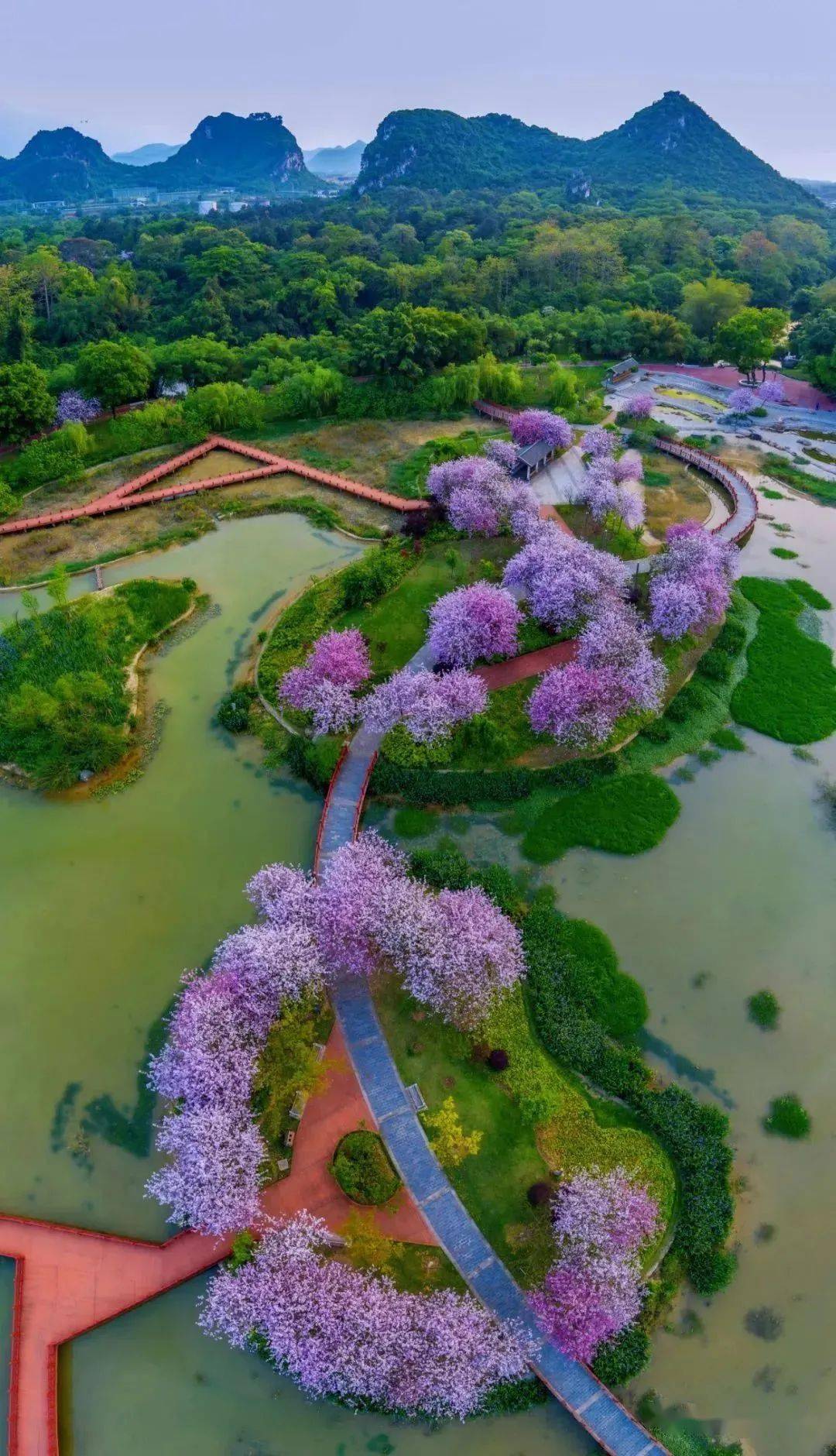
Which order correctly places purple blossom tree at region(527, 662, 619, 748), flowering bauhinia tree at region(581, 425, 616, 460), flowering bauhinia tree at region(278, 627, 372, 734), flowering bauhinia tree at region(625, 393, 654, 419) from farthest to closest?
1. flowering bauhinia tree at region(625, 393, 654, 419)
2. flowering bauhinia tree at region(581, 425, 616, 460)
3. flowering bauhinia tree at region(278, 627, 372, 734)
4. purple blossom tree at region(527, 662, 619, 748)

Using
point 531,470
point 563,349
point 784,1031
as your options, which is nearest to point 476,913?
A: point 784,1031

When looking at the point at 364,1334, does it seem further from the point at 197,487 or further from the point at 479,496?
the point at 197,487

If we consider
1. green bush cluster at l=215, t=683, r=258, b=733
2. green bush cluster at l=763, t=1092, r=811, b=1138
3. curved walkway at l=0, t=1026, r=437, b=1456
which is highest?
green bush cluster at l=215, t=683, r=258, b=733

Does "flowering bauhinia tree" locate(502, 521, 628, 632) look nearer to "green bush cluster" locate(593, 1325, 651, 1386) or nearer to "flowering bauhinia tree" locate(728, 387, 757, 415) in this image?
"green bush cluster" locate(593, 1325, 651, 1386)

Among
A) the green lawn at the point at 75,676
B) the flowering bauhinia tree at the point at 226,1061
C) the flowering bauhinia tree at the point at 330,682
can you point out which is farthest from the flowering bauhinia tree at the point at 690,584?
the green lawn at the point at 75,676

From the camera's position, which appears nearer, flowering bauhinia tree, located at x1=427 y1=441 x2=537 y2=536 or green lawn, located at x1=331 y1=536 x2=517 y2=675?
green lawn, located at x1=331 y1=536 x2=517 y2=675

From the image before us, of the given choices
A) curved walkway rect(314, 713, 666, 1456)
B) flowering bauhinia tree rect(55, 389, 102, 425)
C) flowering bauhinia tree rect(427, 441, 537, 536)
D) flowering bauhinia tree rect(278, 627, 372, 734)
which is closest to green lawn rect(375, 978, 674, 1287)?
curved walkway rect(314, 713, 666, 1456)
